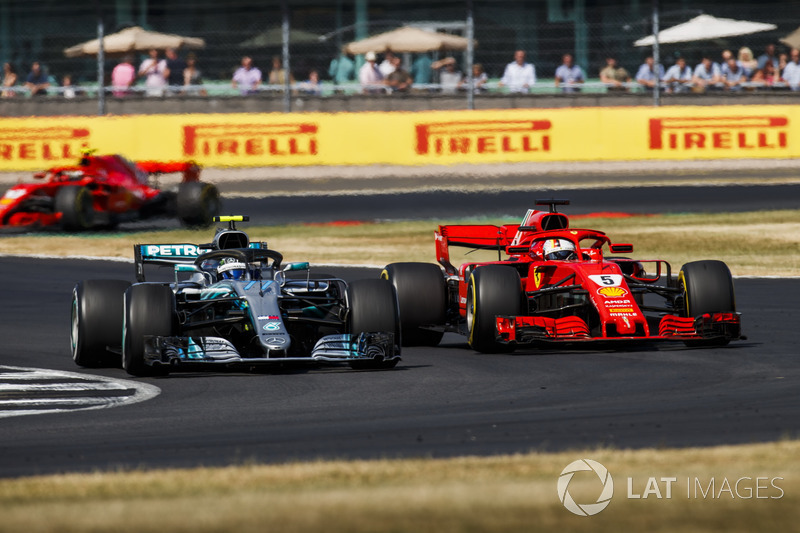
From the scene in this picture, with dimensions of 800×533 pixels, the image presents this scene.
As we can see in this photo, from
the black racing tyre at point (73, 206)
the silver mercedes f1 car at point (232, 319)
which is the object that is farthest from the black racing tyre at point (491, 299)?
the black racing tyre at point (73, 206)

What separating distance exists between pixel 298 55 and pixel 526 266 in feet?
52.0

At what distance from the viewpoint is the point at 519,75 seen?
93.5 ft

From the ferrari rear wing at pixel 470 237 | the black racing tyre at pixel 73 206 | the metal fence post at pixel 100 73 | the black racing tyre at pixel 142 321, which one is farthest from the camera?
the metal fence post at pixel 100 73

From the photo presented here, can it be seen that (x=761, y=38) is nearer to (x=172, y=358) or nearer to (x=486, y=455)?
(x=172, y=358)

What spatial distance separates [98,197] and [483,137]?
25.3ft

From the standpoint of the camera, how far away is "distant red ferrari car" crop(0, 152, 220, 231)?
73.5 ft

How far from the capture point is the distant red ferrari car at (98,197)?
22406 millimetres

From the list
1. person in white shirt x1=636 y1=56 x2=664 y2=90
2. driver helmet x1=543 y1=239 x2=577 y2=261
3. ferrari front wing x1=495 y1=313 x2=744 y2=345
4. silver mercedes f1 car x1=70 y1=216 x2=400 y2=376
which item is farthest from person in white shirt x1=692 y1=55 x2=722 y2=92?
silver mercedes f1 car x1=70 y1=216 x2=400 y2=376

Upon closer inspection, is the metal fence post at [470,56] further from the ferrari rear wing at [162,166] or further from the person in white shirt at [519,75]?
the ferrari rear wing at [162,166]

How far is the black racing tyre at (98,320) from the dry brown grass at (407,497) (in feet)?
14.7

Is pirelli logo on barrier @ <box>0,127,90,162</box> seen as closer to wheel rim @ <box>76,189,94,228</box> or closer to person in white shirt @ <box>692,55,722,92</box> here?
wheel rim @ <box>76,189,94,228</box>

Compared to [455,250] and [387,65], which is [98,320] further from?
[387,65]

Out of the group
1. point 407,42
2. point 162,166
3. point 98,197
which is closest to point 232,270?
point 162,166

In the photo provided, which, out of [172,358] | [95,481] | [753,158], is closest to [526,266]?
[172,358]
